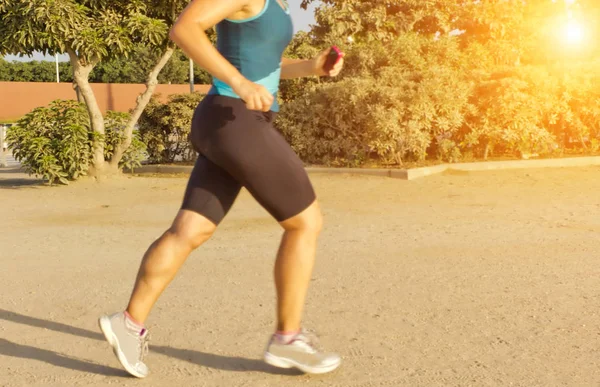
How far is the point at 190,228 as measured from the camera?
3402 mm

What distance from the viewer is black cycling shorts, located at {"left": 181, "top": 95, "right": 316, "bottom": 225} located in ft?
10.7

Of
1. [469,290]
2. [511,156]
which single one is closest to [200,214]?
[469,290]

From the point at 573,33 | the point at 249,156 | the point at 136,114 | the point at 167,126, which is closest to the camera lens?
the point at 249,156

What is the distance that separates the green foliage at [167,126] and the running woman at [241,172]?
36.4ft

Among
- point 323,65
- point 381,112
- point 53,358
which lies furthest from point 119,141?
point 323,65

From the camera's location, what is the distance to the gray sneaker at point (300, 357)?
11.5 ft

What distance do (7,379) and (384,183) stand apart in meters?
8.51

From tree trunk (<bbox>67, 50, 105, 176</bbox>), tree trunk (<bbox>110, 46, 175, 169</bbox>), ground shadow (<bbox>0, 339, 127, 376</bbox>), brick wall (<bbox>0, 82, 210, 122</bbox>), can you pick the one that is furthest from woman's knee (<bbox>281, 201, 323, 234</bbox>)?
brick wall (<bbox>0, 82, 210, 122</bbox>)

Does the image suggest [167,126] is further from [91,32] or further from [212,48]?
[212,48]

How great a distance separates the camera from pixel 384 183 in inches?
461

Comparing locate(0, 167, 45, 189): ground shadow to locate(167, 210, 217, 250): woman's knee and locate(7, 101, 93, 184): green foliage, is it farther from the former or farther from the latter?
locate(167, 210, 217, 250): woman's knee

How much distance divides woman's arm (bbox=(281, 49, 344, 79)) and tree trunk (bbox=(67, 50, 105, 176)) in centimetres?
879

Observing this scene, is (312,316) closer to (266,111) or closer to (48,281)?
(266,111)

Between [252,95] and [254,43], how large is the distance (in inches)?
12.6
